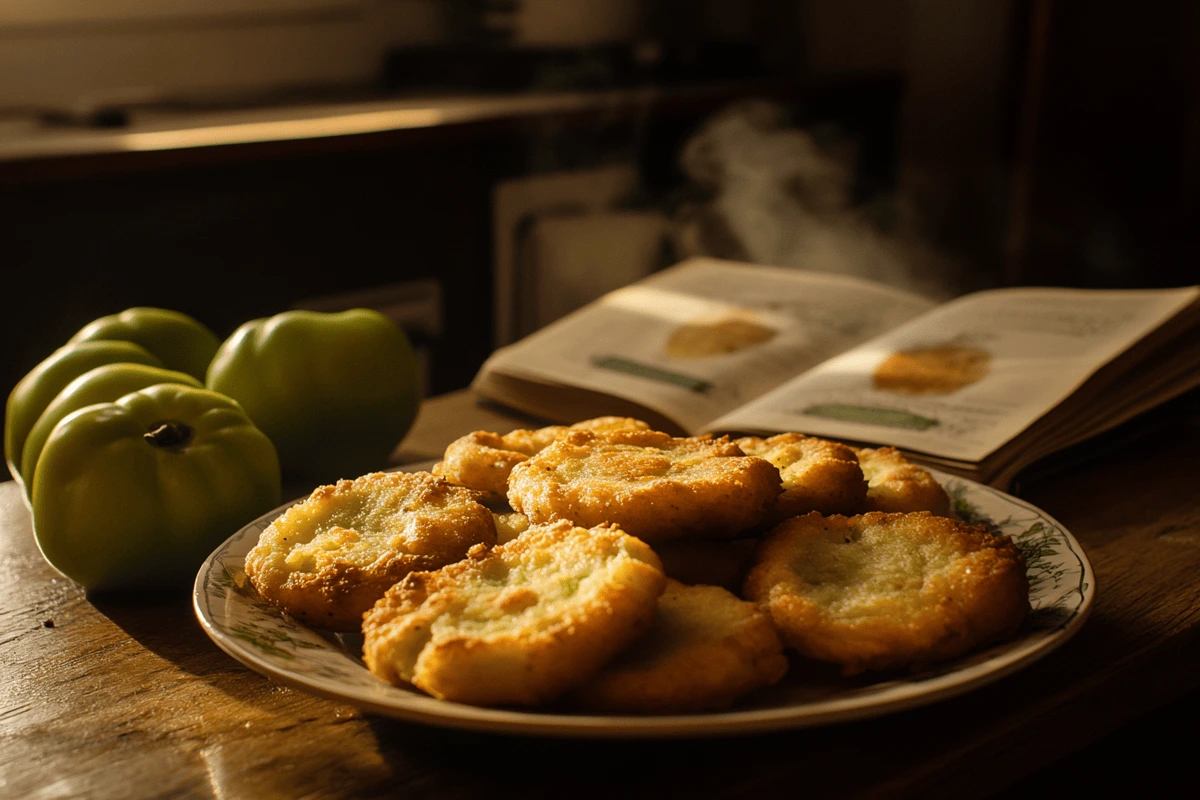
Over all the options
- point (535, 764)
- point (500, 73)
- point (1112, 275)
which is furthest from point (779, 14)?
point (535, 764)

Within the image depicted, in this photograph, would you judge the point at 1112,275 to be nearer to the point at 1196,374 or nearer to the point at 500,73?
the point at 500,73

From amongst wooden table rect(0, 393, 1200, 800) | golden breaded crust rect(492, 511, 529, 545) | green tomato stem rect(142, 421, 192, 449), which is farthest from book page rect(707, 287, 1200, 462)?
green tomato stem rect(142, 421, 192, 449)

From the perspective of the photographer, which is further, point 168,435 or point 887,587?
point 168,435

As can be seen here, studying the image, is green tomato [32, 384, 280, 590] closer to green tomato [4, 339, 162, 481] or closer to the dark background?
green tomato [4, 339, 162, 481]

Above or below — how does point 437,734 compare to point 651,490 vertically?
below

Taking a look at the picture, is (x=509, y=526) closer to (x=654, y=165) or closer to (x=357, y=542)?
(x=357, y=542)

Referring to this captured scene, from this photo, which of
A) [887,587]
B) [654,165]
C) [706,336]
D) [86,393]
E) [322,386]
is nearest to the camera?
[887,587]

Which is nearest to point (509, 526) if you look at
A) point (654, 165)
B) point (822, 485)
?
point (822, 485)
